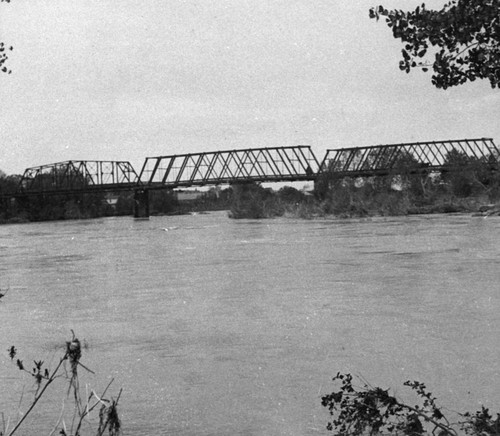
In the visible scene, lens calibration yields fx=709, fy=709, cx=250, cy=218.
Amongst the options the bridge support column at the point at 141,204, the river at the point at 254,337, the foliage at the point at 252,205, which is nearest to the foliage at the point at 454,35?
the river at the point at 254,337

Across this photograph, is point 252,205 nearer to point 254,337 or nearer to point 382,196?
point 382,196

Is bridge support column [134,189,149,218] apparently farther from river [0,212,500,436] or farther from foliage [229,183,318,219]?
river [0,212,500,436]

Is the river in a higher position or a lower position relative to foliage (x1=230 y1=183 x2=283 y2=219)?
lower

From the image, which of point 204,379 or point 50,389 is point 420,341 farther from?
point 50,389

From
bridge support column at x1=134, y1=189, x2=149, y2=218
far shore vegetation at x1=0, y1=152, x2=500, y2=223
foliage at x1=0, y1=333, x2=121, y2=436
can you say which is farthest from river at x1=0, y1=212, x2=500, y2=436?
bridge support column at x1=134, y1=189, x2=149, y2=218

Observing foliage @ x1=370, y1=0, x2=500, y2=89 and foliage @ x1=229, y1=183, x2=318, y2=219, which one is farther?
foliage @ x1=229, y1=183, x2=318, y2=219

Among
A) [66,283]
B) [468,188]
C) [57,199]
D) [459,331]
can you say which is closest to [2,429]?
[459,331]

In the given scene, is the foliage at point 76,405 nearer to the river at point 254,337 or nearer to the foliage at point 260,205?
the river at point 254,337

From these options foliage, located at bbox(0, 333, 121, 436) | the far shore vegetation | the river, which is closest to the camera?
foliage, located at bbox(0, 333, 121, 436)

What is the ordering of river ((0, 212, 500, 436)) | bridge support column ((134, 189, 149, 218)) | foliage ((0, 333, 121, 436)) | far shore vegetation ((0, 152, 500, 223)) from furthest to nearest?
1. bridge support column ((134, 189, 149, 218))
2. far shore vegetation ((0, 152, 500, 223))
3. river ((0, 212, 500, 436))
4. foliage ((0, 333, 121, 436))

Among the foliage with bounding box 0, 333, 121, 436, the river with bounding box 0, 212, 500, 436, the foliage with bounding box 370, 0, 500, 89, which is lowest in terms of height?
the river with bounding box 0, 212, 500, 436
